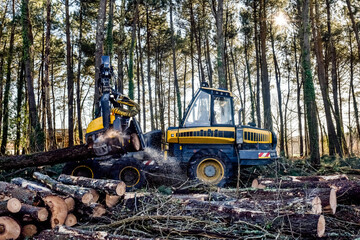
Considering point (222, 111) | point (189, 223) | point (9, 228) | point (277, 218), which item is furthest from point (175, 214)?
point (222, 111)

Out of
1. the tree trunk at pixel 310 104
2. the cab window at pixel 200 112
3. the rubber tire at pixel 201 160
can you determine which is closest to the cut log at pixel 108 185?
the rubber tire at pixel 201 160

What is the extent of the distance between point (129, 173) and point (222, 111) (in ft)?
10.1

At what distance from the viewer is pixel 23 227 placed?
4.20m

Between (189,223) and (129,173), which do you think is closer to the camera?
(189,223)

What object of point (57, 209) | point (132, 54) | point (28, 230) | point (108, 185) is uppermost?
point (132, 54)

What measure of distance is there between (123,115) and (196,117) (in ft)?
6.63

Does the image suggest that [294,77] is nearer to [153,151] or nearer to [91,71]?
[91,71]

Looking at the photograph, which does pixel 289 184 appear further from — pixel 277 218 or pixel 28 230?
pixel 28 230

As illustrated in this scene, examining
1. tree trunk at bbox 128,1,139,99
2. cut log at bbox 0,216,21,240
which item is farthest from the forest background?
cut log at bbox 0,216,21,240

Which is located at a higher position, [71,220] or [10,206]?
[10,206]

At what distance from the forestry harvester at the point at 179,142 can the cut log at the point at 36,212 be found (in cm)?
313

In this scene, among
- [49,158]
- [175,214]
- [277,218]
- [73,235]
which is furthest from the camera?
[49,158]

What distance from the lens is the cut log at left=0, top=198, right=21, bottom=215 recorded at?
4039mm

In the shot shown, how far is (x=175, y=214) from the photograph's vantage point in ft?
14.3
